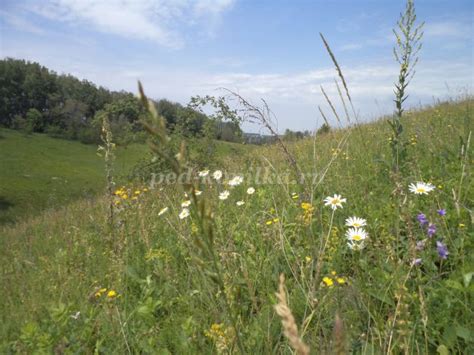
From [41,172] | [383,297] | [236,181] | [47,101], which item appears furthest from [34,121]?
[383,297]

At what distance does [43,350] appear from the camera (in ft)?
5.93

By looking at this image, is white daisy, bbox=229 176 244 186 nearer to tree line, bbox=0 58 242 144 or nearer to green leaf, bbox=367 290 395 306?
green leaf, bbox=367 290 395 306

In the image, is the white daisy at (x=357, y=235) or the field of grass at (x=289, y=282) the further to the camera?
the white daisy at (x=357, y=235)

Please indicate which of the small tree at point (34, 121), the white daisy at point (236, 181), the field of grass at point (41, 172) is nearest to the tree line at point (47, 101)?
the small tree at point (34, 121)

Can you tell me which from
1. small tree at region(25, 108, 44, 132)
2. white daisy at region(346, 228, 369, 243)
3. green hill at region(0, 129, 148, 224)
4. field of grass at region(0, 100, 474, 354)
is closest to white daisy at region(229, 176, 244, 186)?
field of grass at region(0, 100, 474, 354)

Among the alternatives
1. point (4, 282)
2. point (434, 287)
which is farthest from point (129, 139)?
point (434, 287)

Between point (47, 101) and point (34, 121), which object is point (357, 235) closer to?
point (34, 121)

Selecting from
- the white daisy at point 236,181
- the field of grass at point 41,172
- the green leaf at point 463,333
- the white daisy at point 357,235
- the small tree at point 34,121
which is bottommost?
the field of grass at point 41,172

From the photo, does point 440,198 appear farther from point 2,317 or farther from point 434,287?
point 2,317

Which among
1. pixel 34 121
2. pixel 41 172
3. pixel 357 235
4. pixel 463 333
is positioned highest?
pixel 34 121

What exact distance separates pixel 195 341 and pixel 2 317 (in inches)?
78.9

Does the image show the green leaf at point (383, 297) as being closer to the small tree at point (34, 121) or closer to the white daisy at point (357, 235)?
the white daisy at point (357, 235)

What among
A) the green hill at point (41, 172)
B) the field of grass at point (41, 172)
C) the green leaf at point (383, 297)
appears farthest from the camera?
the green hill at point (41, 172)

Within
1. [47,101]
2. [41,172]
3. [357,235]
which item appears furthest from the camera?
[47,101]
